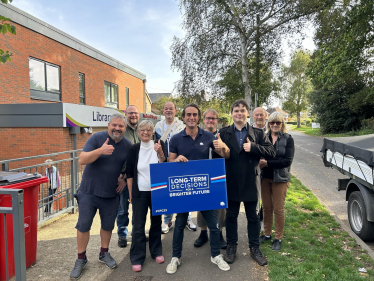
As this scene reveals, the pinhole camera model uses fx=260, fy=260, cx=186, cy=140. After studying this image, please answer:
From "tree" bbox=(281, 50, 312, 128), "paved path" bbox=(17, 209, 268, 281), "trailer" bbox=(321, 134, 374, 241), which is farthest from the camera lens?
"tree" bbox=(281, 50, 312, 128)

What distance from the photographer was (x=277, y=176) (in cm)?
381

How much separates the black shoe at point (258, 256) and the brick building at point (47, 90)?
805 centimetres

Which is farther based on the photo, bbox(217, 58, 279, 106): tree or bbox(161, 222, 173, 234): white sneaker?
bbox(217, 58, 279, 106): tree

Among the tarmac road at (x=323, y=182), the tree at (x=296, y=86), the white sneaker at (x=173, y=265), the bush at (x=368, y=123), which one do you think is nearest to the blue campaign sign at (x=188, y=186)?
the white sneaker at (x=173, y=265)

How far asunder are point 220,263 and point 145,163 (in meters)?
1.64

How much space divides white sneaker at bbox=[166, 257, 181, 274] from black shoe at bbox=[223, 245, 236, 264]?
0.66m

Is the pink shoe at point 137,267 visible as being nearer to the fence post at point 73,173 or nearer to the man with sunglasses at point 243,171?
the man with sunglasses at point 243,171

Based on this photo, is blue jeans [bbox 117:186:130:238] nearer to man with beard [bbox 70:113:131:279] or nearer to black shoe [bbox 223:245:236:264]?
man with beard [bbox 70:113:131:279]

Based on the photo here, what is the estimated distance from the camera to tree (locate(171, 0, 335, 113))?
1391 cm

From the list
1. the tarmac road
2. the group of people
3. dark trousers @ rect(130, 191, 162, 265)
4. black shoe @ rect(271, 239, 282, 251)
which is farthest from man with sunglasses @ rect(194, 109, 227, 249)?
the tarmac road

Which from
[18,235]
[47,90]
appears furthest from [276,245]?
[47,90]

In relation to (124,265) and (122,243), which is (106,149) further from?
(122,243)

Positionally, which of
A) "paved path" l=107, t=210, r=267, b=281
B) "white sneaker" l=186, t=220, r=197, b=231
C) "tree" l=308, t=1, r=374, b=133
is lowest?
"paved path" l=107, t=210, r=267, b=281

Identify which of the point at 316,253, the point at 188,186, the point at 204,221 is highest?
the point at 188,186
